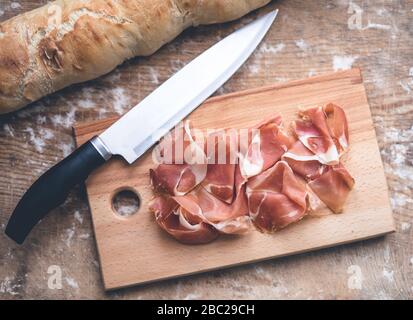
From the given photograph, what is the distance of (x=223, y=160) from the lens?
1.64m

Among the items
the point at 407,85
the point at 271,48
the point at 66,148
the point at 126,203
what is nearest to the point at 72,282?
the point at 126,203

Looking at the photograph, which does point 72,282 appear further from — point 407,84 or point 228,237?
point 407,84

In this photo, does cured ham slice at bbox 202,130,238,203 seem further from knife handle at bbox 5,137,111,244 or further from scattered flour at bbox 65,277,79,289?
scattered flour at bbox 65,277,79,289

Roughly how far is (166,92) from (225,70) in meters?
0.20

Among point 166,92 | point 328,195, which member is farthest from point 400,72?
point 166,92

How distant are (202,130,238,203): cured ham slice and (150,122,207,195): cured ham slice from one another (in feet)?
0.10

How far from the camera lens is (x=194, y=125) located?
65.8 inches

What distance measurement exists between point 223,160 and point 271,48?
0.42m

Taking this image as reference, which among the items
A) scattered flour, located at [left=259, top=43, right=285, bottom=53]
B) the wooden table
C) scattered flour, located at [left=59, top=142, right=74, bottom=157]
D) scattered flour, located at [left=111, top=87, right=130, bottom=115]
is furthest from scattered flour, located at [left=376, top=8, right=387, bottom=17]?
scattered flour, located at [left=59, top=142, right=74, bottom=157]

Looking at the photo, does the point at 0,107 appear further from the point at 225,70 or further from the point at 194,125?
the point at 225,70

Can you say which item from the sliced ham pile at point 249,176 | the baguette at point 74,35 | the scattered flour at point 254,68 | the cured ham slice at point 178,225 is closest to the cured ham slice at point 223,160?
the sliced ham pile at point 249,176

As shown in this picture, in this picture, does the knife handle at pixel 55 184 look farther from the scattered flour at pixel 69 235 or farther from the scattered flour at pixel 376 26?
the scattered flour at pixel 376 26

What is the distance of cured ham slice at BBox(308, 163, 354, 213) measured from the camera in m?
1.61
